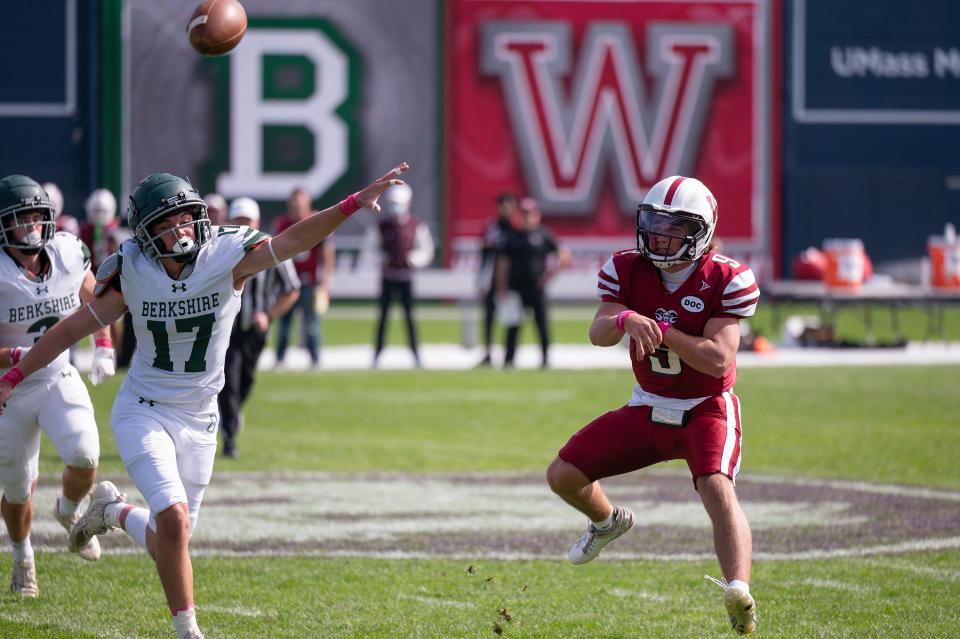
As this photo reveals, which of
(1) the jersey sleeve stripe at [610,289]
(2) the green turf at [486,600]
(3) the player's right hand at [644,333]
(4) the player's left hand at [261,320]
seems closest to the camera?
(3) the player's right hand at [644,333]

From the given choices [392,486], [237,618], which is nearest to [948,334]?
[392,486]

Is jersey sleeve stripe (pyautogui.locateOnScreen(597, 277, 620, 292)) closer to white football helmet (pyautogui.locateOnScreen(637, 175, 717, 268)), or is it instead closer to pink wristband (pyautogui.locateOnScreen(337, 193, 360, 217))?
white football helmet (pyautogui.locateOnScreen(637, 175, 717, 268))

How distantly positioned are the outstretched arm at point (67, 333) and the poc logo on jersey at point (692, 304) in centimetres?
228

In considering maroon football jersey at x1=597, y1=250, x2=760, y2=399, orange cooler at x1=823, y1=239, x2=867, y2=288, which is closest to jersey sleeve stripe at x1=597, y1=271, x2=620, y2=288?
maroon football jersey at x1=597, y1=250, x2=760, y2=399

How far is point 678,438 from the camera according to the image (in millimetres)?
5934

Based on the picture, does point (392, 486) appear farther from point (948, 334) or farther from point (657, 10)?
point (657, 10)

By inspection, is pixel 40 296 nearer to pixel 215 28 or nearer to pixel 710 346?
pixel 215 28

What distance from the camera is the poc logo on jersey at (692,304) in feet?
19.4

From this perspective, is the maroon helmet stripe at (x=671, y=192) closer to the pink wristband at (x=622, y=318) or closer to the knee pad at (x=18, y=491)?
the pink wristband at (x=622, y=318)

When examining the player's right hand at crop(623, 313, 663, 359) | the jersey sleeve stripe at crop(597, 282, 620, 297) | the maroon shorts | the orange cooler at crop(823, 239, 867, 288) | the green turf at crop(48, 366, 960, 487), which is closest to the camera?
the player's right hand at crop(623, 313, 663, 359)

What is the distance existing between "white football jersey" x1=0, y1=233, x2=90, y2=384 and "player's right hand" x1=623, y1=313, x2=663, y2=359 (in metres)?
2.69

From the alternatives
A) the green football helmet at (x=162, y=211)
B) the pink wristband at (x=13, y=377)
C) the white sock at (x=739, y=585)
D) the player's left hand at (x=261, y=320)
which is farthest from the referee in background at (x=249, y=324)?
the white sock at (x=739, y=585)

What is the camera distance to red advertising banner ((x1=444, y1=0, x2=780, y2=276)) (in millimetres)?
28547

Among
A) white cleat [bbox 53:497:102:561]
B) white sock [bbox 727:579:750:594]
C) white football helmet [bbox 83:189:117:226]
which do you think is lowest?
white cleat [bbox 53:497:102:561]
